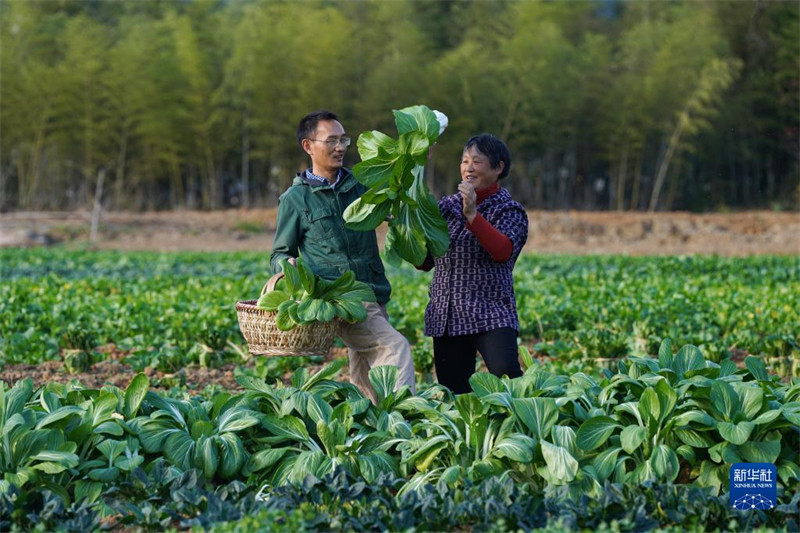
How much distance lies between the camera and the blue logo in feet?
10.1

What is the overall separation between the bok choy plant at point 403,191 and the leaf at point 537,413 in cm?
69

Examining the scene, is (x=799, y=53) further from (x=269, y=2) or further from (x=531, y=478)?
(x=531, y=478)

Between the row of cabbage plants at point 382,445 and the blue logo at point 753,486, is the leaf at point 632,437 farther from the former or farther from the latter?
the blue logo at point 753,486

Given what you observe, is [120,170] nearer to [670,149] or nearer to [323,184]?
[670,149]

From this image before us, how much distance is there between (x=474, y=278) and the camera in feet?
13.2

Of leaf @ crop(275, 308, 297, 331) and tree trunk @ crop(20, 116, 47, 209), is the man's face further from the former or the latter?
tree trunk @ crop(20, 116, 47, 209)

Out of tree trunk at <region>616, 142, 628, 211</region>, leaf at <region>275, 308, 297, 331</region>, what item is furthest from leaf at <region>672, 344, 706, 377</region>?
tree trunk at <region>616, 142, 628, 211</region>

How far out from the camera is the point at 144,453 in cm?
348

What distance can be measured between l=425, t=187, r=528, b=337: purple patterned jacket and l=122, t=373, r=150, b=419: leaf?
1178 mm

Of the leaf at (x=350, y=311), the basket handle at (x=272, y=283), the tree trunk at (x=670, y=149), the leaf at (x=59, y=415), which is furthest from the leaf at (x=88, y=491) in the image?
the tree trunk at (x=670, y=149)

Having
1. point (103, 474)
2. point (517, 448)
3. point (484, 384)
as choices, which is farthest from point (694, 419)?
point (103, 474)

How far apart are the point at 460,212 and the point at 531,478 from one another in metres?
1.21

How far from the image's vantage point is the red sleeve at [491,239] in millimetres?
3756

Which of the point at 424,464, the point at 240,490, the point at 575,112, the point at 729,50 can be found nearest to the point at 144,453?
the point at 240,490
